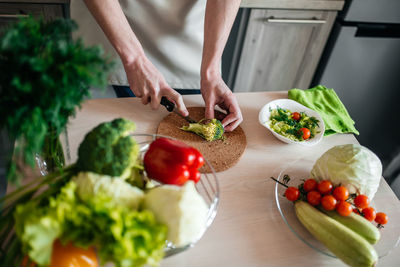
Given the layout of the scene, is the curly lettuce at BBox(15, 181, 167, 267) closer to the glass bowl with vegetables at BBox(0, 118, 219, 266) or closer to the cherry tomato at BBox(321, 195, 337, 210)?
the glass bowl with vegetables at BBox(0, 118, 219, 266)

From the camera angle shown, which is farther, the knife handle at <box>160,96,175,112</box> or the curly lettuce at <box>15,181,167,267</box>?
the knife handle at <box>160,96,175,112</box>

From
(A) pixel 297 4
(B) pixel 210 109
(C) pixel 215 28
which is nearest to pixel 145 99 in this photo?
(B) pixel 210 109

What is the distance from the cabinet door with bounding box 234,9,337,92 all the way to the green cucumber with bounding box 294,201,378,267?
4.27 feet

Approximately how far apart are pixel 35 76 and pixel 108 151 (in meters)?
0.16

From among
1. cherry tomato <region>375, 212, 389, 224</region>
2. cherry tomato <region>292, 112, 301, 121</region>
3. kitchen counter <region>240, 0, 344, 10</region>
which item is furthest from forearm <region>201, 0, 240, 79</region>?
cherry tomato <region>375, 212, 389, 224</region>

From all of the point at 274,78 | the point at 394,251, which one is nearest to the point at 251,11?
the point at 274,78

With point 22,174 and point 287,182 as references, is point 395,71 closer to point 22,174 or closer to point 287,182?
point 287,182

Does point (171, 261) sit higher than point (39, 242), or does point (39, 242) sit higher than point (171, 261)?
point (39, 242)

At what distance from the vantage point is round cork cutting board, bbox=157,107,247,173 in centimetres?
82

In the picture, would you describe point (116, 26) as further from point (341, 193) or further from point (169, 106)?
point (341, 193)

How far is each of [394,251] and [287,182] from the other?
0.93 ft

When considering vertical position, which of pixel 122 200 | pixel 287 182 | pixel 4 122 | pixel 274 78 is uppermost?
pixel 4 122

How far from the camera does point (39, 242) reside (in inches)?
15.5

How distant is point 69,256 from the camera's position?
45cm
